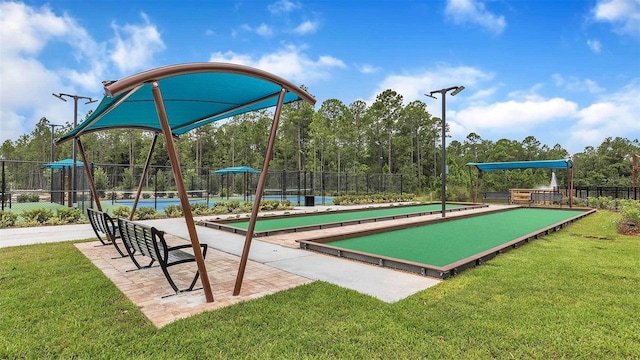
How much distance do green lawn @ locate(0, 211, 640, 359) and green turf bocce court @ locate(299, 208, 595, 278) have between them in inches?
31.5

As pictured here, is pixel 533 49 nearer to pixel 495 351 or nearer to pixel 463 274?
pixel 463 274

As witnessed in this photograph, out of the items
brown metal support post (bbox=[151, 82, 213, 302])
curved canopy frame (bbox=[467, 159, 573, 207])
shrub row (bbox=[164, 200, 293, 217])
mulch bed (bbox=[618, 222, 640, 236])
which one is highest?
curved canopy frame (bbox=[467, 159, 573, 207])

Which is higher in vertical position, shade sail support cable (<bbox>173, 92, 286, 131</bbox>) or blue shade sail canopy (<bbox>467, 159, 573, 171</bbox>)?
shade sail support cable (<bbox>173, 92, 286, 131</bbox>)

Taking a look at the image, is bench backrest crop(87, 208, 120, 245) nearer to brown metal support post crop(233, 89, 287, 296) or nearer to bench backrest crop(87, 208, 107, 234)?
bench backrest crop(87, 208, 107, 234)

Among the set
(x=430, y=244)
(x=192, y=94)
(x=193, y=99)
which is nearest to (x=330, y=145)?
(x=430, y=244)

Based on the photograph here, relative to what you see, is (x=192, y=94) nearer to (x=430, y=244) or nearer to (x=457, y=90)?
(x=430, y=244)

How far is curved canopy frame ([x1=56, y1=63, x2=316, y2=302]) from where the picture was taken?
3.74m

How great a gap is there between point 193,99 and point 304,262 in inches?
127

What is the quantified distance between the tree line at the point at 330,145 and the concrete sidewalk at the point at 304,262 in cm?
2929

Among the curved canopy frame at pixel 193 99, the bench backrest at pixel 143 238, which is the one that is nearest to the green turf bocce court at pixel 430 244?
the curved canopy frame at pixel 193 99

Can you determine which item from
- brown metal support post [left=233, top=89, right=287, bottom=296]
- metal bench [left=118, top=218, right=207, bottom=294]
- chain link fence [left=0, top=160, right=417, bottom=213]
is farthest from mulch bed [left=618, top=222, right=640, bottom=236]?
chain link fence [left=0, top=160, right=417, bottom=213]

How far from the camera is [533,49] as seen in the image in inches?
659

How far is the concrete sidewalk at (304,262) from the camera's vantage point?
4.63 m

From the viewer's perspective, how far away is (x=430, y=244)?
25.8 feet
